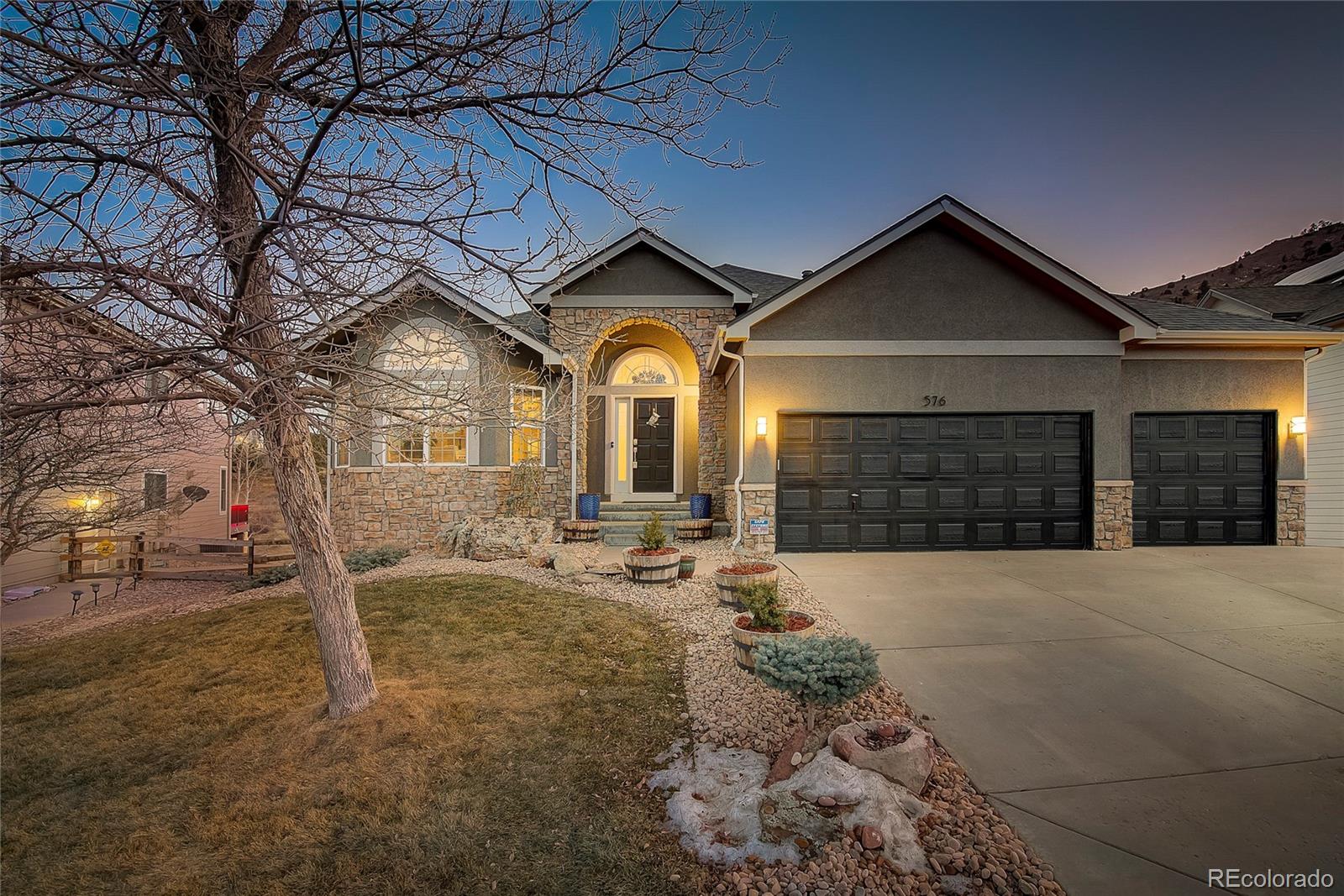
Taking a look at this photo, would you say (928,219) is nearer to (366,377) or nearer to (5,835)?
(366,377)

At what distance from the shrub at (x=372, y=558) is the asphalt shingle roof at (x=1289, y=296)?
1718 centimetres

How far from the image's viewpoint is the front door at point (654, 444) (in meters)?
11.9

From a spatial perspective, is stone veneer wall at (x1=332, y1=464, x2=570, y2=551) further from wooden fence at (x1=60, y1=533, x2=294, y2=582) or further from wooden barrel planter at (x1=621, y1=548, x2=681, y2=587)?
wooden barrel planter at (x1=621, y1=548, x2=681, y2=587)

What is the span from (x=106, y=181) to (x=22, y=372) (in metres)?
1.15

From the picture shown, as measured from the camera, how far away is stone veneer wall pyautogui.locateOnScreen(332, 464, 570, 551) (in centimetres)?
1048

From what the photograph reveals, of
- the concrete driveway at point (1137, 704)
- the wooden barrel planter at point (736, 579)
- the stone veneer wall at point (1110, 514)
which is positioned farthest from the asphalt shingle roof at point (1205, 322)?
the wooden barrel planter at point (736, 579)

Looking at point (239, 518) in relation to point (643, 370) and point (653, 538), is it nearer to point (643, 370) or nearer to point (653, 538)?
point (643, 370)

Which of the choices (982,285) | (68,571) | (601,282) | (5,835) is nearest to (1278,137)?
(982,285)

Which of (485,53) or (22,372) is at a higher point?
(485,53)

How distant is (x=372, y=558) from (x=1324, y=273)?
2393cm

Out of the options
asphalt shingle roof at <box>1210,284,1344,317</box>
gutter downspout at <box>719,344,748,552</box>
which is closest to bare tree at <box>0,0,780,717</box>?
gutter downspout at <box>719,344,748,552</box>

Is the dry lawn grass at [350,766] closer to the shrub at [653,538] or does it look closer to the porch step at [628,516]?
the shrub at [653,538]

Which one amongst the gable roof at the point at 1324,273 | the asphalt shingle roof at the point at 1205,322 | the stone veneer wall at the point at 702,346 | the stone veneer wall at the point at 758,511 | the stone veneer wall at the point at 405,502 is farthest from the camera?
the gable roof at the point at 1324,273

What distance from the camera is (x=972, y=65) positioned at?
7.78 m
